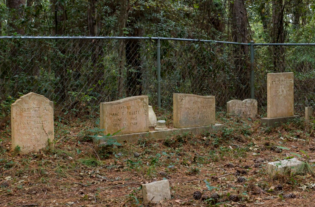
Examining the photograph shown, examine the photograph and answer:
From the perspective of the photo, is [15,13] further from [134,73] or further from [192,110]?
[192,110]

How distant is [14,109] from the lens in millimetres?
5316

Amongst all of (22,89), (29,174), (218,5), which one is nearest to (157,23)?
(218,5)

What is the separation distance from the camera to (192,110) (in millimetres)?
7238

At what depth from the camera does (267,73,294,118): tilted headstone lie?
8086 millimetres

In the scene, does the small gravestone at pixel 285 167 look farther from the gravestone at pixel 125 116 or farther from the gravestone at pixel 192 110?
the gravestone at pixel 192 110

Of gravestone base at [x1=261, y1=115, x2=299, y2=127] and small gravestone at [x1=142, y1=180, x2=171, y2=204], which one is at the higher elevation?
gravestone base at [x1=261, y1=115, x2=299, y2=127]

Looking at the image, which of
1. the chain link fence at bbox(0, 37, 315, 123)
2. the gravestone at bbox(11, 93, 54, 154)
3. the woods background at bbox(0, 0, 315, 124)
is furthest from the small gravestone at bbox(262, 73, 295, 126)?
the gravestone at bbox(11, 93, 54, 154)

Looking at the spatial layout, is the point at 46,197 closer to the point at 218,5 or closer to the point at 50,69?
the point at 50,69

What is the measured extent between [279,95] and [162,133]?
301cm

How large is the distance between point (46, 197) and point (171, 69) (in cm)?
556

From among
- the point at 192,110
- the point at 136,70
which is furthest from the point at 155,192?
the point at 136,70

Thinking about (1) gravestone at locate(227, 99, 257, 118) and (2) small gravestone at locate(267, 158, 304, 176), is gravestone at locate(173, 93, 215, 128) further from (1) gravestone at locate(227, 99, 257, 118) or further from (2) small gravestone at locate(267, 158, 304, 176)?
(2) small gravestone at locate(267, 158, 304, 176)

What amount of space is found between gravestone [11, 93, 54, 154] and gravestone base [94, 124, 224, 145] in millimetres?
868

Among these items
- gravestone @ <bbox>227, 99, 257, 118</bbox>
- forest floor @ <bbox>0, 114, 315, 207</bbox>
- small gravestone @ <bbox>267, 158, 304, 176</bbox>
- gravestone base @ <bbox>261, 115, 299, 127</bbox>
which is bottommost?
forest floor @ <bbox>0, 114, 315, 207</bbox>
